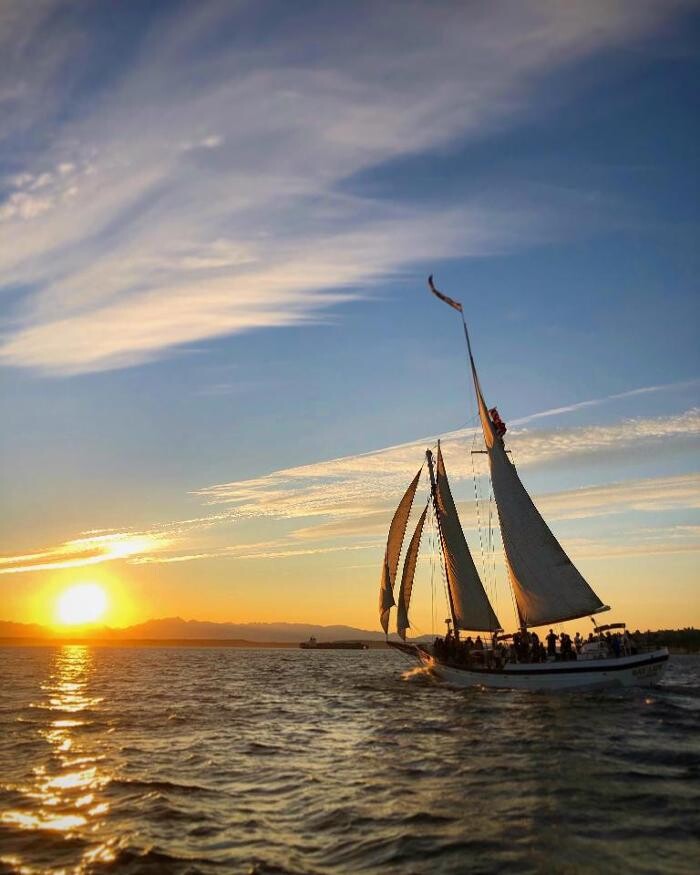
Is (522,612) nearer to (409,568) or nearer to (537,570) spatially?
(537,570)

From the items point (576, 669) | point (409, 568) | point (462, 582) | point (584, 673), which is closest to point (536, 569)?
point (576, 669)

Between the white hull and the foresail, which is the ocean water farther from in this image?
the foresail

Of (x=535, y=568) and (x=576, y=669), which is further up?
(x=535, y=568)

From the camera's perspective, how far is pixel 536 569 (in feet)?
173

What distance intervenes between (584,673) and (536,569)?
7.99 m

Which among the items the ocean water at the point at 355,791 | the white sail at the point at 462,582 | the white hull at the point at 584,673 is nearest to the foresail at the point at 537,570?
the white hull at the point at 584,673

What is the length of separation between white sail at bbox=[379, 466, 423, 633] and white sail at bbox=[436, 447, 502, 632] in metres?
3.35

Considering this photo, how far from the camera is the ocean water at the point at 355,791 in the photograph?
14.2m

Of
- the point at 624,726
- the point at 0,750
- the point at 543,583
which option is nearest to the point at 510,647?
the point at 543,583

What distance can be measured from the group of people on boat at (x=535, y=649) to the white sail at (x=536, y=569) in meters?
1.49

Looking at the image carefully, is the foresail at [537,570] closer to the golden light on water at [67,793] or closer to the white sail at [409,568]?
the white sail at [409,568]

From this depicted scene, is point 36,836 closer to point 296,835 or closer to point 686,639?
point 296,835

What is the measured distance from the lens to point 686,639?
508 feet

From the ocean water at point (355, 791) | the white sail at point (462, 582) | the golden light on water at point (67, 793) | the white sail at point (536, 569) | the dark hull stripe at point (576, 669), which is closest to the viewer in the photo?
the ocean water at point (355, 791)
